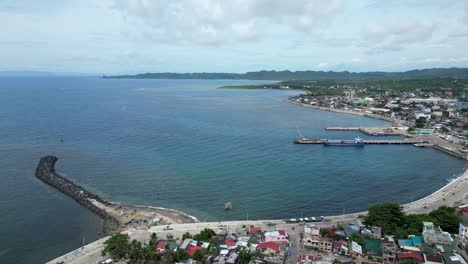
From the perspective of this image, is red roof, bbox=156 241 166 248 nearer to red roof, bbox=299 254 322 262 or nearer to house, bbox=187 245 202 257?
house, bbox=187 245 202 257

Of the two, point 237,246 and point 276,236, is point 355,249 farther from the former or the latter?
point 237,246

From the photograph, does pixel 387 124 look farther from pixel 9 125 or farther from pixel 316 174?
pixel 9 125

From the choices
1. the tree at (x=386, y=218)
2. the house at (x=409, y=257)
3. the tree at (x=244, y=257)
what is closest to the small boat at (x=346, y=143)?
the tree at (x=386, y=218)

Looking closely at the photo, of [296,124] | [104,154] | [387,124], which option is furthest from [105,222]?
[387,124]

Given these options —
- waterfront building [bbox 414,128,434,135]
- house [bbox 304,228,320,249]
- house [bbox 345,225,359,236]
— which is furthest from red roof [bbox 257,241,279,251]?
waterfront building [bbox 414,128,434,135]

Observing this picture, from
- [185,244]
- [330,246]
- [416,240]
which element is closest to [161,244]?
[185,244]

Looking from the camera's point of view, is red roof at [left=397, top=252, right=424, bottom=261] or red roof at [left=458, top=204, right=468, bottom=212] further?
red roof at [left=458, top=204, right=468, bottom=212]

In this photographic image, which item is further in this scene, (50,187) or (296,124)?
(296,124)
